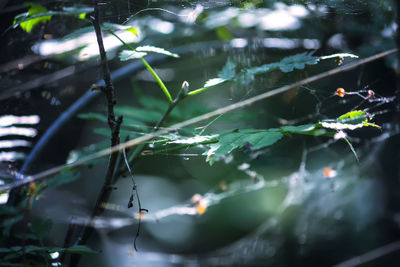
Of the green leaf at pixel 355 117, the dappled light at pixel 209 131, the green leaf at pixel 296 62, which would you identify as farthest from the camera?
the dappled light at pixel 209 131

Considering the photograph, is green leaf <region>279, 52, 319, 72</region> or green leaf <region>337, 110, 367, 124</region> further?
green leaf <region>279, 52, 319, 72</region>

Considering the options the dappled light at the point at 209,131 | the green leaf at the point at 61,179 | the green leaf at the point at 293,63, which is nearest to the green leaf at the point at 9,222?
the dappled light at the point at 209,131

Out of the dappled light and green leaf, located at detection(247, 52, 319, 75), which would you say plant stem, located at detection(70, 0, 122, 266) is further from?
green leaf, located at detection(247, 52, 319, 75)

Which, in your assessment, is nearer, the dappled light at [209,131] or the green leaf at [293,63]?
the green leaf at [293,63]

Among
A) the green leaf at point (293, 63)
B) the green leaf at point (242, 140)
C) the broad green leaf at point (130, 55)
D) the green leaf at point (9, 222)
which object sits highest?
the broad green leaf at point (130, 55)

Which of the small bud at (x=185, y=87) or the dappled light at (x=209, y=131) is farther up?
the small bud at (x=185, y=87)

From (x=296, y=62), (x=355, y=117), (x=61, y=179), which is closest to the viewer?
(x=355, y=117)

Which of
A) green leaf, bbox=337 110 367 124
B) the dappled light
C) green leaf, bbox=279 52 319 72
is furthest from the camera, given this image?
the dappled light

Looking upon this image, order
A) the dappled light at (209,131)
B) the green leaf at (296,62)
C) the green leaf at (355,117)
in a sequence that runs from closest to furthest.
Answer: the green leaf at (355,117) < the green leaf at (296,62) < the dappled light at (209,131)

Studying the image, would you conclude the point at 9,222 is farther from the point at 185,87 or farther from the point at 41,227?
the point at 185,87

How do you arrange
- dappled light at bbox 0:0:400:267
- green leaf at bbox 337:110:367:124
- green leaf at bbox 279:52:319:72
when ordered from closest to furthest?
green leaf at bbox 337:110:367:124 < green leaf at bbox 279:52:319:72 < dappled light at bbox 0:0:400:267

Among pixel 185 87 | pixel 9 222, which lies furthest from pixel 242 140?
pixel 9 222

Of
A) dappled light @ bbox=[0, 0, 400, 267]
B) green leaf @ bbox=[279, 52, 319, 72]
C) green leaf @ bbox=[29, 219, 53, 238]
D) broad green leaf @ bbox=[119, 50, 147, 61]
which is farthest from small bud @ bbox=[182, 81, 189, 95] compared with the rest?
green leaf @ bbox=[29, 219, 53, 238]

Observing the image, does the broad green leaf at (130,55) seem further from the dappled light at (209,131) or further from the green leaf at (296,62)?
the green leaf at (296,62)
